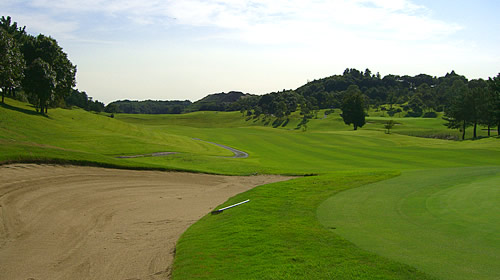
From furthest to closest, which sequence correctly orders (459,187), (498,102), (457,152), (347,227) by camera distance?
(498,102), (457,152), (459,187), (347,227)

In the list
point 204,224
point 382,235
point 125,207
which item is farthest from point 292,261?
point 125,207

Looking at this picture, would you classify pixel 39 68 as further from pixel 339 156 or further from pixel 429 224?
pixel 429 224

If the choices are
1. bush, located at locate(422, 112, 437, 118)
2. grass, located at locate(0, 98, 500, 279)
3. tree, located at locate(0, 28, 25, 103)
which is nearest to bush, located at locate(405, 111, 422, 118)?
bush, located at locate(422, 112, 437, 118)

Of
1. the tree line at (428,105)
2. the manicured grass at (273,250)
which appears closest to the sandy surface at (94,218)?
the manicured grass at (273,250)

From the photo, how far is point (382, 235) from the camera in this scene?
957cm

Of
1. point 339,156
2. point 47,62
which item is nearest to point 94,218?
point 339,156

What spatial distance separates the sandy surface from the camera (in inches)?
395

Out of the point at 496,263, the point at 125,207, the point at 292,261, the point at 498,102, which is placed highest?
the point at 498,102

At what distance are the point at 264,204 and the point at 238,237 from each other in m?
4.67

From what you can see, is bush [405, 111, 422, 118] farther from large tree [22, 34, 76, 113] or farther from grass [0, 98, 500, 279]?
large tree [22, 34, 76, 113]

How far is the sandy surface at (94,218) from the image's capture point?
10.0 meters

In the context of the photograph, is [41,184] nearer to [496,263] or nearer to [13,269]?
[13,269]

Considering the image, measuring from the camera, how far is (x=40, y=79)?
54.4m

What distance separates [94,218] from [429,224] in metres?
11.9
